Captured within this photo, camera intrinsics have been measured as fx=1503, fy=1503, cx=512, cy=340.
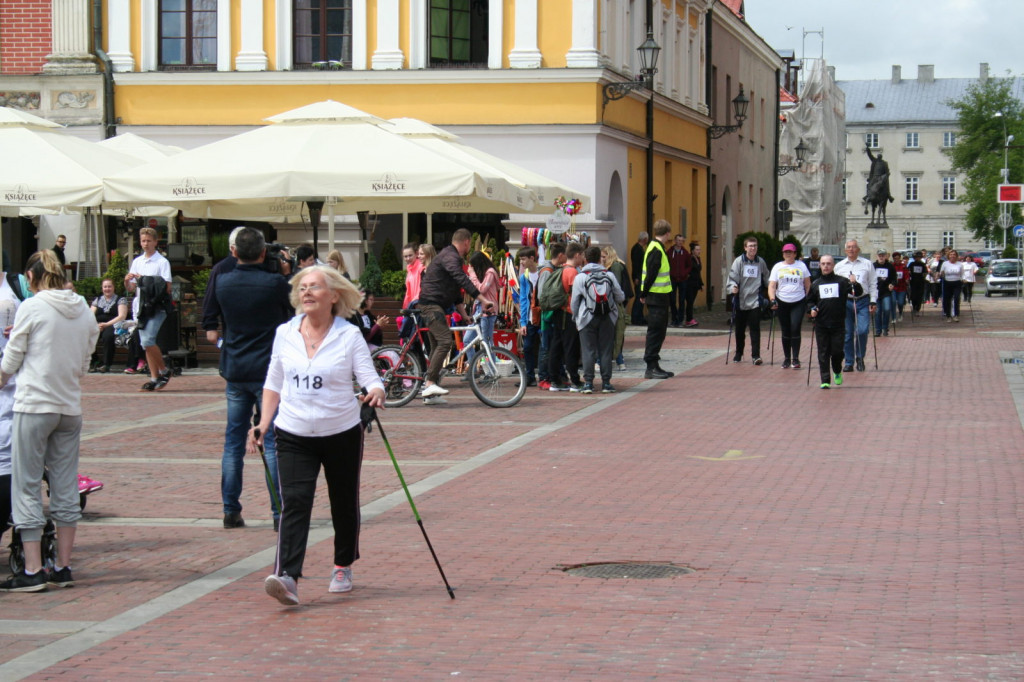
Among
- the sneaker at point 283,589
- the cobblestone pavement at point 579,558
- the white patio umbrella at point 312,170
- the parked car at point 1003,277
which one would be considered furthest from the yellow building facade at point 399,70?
→ the parked car at point 1003,277

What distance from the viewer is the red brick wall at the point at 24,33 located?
29.3 meters

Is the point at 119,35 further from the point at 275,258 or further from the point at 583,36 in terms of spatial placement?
the point at 275,258

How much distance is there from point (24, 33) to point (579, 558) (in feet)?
80.9

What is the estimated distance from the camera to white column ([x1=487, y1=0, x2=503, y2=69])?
1122 inches

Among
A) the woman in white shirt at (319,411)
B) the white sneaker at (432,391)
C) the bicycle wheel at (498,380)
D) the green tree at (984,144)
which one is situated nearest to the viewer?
the woman in white shirt at (319,411)

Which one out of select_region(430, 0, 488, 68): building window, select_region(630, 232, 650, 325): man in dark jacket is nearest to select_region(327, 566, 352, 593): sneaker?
select_region(630, 232, 650, 325): man in dark jacket

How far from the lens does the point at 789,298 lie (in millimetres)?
20547

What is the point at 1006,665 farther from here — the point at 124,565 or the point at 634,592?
the point at 124,565

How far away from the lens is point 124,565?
7.86 metres

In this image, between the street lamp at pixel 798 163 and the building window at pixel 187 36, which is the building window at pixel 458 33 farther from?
the street lamp at pixel 798 163

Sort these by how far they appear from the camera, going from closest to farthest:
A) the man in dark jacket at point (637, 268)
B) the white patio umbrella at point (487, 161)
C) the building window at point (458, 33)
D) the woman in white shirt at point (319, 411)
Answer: the woman in white shirt at point (319, 411), the white patio umbrella at point (487, 161), the man in dark jacket at point (637, 268), the building window at point (458, 33)

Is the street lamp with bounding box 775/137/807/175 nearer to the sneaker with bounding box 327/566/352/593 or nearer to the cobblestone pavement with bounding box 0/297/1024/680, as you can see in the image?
the cobblestone pavement with bounding box 0/297/1024/680

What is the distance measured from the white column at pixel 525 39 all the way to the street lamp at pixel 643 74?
5.00 feet

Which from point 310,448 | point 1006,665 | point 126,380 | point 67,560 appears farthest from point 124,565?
point 126,380
